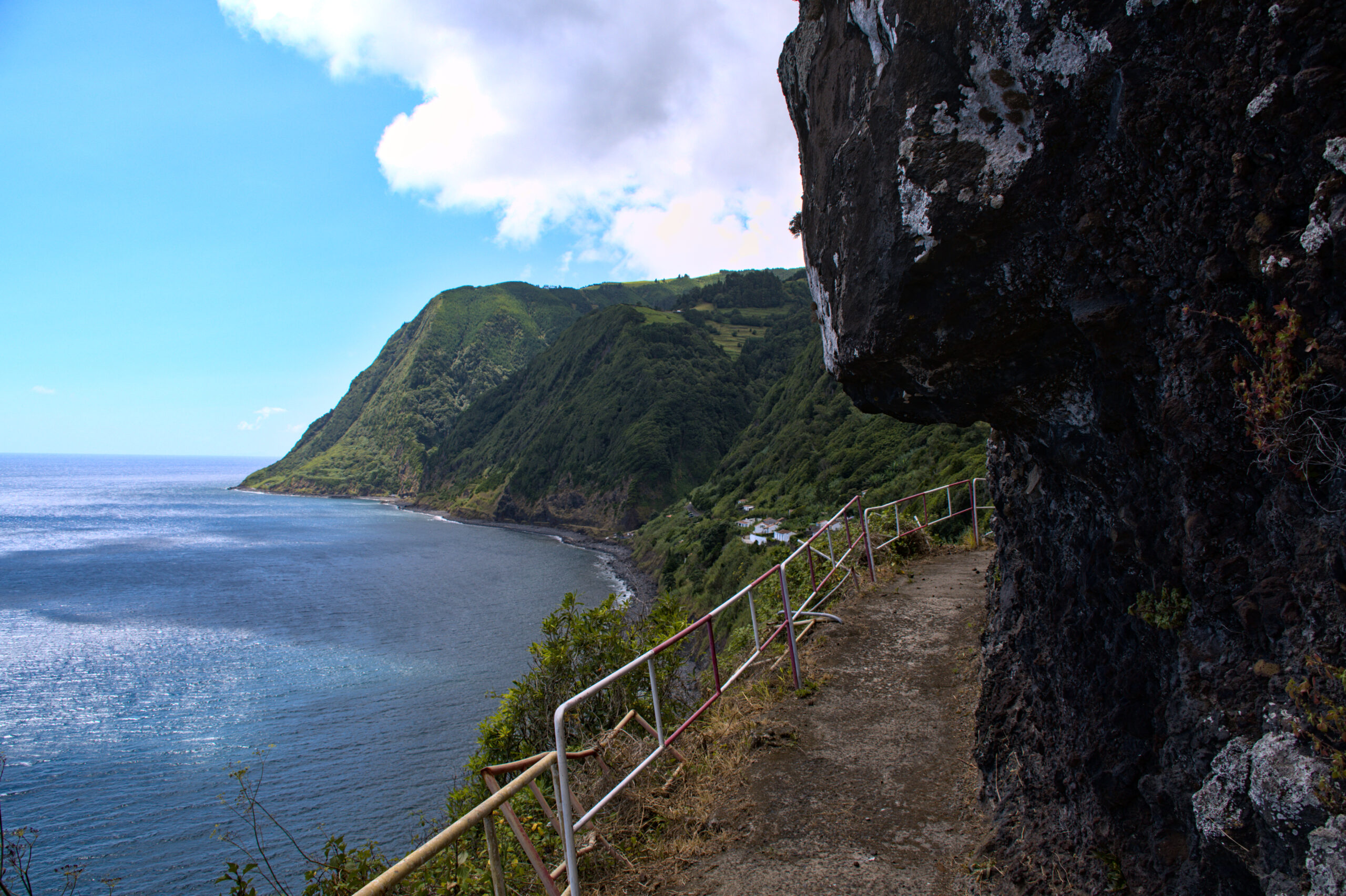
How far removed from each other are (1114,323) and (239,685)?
117 feet

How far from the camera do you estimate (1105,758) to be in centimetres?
341

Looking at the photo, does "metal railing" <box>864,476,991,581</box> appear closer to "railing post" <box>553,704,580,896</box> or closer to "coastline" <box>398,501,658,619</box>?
"railing post" <box>553,704,580,896</box>

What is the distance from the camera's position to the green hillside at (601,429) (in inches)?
3236

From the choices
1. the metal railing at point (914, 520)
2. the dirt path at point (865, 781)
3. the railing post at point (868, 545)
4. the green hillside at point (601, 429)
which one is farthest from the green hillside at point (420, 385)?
the dirt path at point (865, 781)

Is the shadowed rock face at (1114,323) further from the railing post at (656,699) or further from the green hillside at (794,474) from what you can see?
the green hillside at (794,474)

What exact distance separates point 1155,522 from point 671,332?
106m

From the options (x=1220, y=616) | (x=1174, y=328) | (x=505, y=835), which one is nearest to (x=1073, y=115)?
(x=1174, y=328)

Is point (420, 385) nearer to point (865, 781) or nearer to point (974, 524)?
point (974, 524)

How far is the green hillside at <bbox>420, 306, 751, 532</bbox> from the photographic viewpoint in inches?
3236

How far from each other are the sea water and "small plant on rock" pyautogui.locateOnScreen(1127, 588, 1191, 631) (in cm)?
1368

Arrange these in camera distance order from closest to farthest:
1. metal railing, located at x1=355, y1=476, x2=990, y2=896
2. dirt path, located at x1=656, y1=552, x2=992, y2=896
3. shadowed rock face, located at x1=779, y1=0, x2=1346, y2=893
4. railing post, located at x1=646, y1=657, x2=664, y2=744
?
1. shadowed rock face, located at x1=779, y1=0, x2=1346, y2=893
2. metal railing, located at x1=355, y1=476, x2=990, y2=896
3. dirt path, located at x1=656, y1=552, x2=992, y2=896
4. railing post, located at x1=646, y1=657, x2=664, y2=744

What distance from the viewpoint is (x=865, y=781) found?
18.7ft

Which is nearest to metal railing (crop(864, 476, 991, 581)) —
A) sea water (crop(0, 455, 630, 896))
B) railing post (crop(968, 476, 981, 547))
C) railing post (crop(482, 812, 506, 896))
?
railing post (crop(968, 476, 981, 547))

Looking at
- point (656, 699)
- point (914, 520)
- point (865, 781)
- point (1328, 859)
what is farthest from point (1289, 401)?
point (914, 520)
